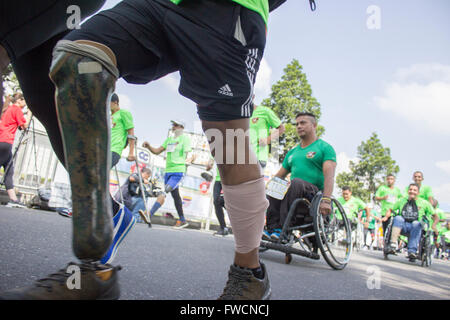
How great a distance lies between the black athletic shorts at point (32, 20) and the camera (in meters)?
1.00

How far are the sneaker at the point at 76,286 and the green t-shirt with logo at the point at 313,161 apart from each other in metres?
3.11

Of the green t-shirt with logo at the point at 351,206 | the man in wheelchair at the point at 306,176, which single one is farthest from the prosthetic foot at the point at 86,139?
the green t-shirt with logo at the point at 351,206

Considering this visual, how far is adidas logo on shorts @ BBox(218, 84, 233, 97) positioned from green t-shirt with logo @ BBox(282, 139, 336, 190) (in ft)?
9.28

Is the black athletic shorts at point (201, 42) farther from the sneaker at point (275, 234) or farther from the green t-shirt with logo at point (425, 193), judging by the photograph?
the green t-shirt with logo at point (425, 193)

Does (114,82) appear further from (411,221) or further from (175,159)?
(411,221)

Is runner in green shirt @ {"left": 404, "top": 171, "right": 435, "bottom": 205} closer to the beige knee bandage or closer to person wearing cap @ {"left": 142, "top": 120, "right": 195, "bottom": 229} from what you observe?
person wearing cap @ {"left": 142, "top": 120, "right": 195, "bottom": 229}

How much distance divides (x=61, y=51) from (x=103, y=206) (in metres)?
0.43

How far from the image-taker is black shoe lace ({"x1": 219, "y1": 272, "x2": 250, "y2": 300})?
1.16 metres

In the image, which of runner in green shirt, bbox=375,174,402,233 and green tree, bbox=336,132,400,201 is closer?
runner in green shirt, bbox=375,174,402,233

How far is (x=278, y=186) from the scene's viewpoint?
3.61 meters

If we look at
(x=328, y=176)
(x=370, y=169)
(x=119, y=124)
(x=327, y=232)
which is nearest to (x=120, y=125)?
(x=119, y=124)

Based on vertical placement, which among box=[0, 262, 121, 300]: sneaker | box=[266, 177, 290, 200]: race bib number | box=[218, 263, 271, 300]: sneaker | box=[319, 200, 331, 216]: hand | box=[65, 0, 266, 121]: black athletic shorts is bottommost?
box=[218, 263, 271, 300]: sneaker

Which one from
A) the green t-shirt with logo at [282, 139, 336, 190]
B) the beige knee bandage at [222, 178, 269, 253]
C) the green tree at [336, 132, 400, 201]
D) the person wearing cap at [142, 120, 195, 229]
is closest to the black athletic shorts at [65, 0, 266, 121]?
the beige knee bandage at [222, 178, 269, 253]
